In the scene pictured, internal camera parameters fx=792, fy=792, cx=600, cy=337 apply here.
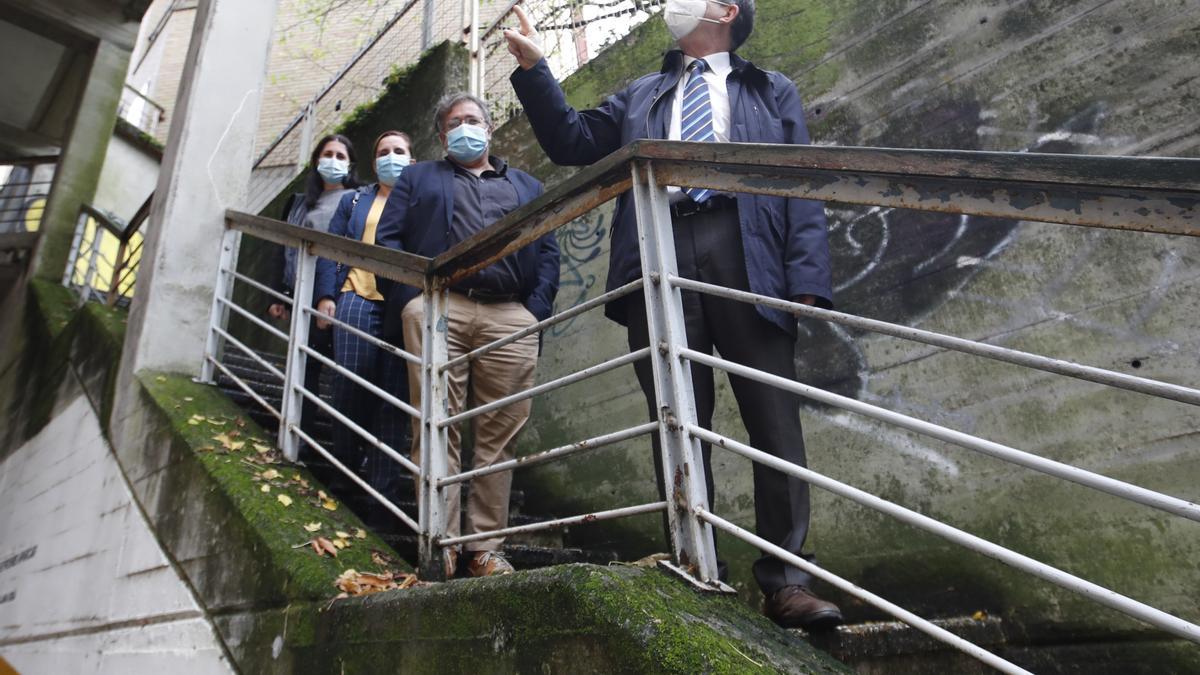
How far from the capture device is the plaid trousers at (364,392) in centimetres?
339

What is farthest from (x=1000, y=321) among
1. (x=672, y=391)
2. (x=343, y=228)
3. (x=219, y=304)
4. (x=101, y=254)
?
(x=101, y=254)

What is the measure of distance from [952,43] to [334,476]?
351 cm

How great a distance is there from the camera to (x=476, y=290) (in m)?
3.06

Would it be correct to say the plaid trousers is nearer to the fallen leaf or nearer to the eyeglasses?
the fallen leaf

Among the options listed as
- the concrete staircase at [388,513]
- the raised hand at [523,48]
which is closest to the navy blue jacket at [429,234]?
the raised hand at [523,48]

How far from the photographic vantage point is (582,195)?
2213 mm

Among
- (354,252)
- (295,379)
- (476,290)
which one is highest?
(354,252)

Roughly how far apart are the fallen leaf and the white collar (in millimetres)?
2003

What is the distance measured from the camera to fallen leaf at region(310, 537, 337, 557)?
2.55 metres

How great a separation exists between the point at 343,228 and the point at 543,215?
2.19m

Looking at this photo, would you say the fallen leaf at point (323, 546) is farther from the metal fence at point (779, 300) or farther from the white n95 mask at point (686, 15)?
the white n95 mask at point (686, 15)

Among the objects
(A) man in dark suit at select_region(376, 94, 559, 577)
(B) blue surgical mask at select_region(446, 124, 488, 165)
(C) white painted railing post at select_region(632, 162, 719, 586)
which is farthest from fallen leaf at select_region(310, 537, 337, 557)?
(B) blue surgical mask at select_region(446, 124, 488, 165)

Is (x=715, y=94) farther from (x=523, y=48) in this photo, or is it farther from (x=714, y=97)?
(x=523, y=48)

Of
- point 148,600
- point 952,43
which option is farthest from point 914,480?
point 148,600
